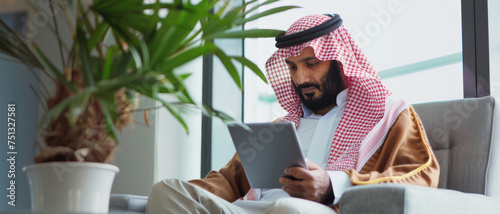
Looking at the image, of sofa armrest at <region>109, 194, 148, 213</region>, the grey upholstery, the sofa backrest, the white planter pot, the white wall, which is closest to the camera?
the white planter pot

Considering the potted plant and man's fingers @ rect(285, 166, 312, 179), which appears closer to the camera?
the potted plant

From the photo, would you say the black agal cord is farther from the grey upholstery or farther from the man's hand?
the man's hand

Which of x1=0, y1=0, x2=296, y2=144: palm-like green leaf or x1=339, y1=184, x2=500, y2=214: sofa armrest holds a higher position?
x1=0, y1=0, x2=296, y2=144: palm-like green leaf

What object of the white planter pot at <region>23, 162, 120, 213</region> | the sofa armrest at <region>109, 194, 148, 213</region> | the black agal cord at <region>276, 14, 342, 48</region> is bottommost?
the sofa armrest at <region>109, 194, 148, 213</region>

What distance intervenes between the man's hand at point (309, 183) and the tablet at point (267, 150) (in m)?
0.03

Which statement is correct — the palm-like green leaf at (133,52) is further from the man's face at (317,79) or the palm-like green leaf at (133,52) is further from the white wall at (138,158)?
the white wall at (138,158)

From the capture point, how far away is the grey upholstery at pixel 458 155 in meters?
1.65

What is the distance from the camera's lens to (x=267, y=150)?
2.03 meters

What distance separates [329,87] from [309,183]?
729mm

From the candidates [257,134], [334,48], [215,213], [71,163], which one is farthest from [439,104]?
[71,163]

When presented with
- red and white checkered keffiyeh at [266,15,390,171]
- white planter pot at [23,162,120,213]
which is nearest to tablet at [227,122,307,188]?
red and white checkered keffiyeh at [266,15,390,171]

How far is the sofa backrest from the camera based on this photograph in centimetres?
210

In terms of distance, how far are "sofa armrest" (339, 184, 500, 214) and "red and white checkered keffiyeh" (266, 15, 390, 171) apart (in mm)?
554

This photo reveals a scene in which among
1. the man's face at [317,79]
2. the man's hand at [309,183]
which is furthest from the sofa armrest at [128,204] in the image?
the man's face at [317,79]
